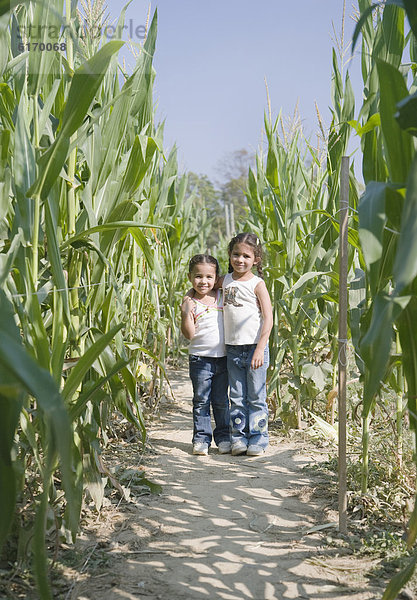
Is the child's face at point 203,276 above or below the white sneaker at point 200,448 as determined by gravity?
above

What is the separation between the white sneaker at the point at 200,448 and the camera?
2.82m

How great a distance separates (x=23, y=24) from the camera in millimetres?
1698

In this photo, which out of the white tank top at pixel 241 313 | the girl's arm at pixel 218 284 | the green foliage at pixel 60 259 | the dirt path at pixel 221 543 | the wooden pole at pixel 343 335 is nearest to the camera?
the green foliage at pixel 60 259

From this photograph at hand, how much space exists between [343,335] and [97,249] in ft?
2.76

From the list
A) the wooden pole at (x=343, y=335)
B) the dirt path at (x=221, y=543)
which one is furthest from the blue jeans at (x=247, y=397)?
the wooden pole at (x=343, y=335)

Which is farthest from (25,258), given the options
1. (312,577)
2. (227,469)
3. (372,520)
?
(227,469)

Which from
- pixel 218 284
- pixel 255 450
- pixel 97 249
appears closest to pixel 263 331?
pixel 218 284

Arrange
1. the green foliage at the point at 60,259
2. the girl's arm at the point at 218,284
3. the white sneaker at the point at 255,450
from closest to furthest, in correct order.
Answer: the green foliage at the point at 60,259 → the white sneaker at the point at 255,450 → the girl's arm at the point at 218,284

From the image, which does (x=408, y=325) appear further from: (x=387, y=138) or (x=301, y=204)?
(x=301, y=204)

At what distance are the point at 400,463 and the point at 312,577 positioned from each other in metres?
0.57

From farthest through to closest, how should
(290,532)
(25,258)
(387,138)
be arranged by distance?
1. (290,532)
2. (25,258)
3. (387,138)

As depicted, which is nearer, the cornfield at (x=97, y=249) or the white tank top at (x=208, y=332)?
the cornfield at (x=97, y=249)

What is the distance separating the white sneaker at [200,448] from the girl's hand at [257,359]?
0.46m

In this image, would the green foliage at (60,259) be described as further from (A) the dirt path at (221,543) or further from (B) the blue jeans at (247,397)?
(B) the blue jeans at (247,397)
